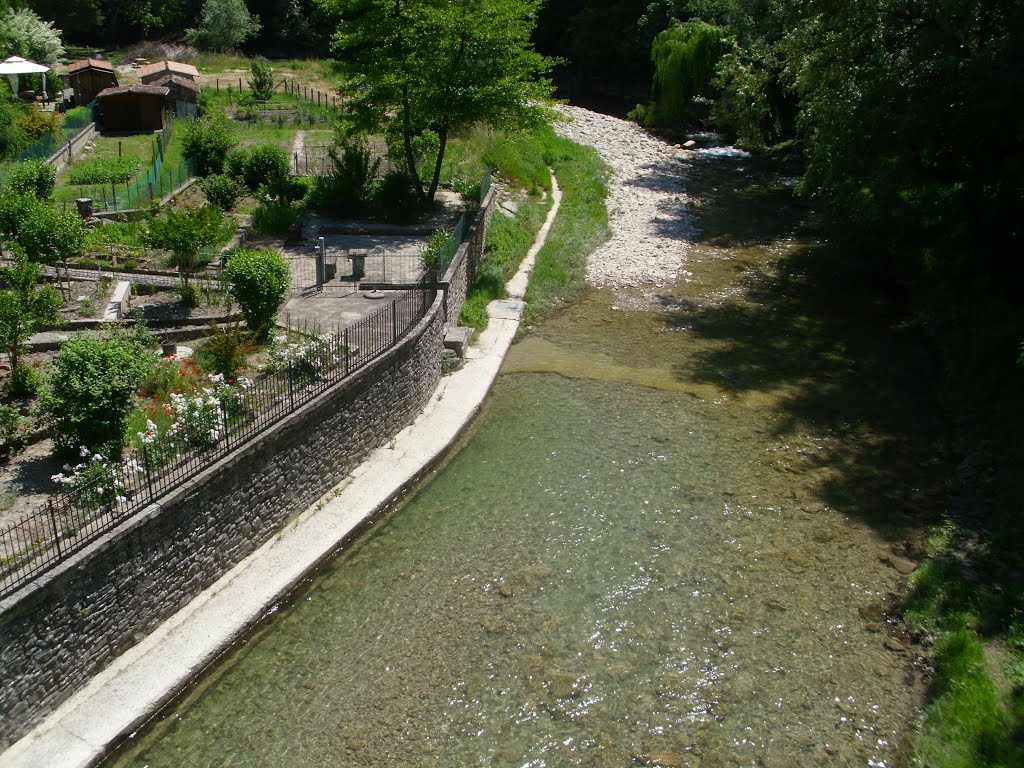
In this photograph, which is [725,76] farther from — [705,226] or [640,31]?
[640,31]

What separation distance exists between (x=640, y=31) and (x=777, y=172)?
68.7ft

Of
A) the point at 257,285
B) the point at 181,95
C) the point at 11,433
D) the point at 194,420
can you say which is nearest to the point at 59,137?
the point at 181,95

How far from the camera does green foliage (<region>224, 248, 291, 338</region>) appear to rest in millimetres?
16375

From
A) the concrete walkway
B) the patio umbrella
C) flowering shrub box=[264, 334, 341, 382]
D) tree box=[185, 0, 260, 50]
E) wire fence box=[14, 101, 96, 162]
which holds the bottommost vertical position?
the concrete walkway

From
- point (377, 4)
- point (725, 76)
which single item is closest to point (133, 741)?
point (377, 4)

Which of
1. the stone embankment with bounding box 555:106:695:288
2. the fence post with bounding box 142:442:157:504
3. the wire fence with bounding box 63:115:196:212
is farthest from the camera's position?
the stone embankment with bounding box 555:106:695:288

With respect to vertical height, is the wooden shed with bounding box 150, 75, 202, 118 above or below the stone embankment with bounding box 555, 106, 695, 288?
above

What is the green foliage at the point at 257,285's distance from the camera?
16.4m

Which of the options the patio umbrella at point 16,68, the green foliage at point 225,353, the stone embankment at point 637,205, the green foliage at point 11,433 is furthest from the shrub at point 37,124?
the green foliage at point 11,433

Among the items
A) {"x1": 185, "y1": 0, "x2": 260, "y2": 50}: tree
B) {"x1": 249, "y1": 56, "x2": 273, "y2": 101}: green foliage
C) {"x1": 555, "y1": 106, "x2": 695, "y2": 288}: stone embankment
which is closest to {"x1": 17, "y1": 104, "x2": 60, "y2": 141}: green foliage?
{"x1": 249, "y1": 56, "x2": 273, "y2": 101}: green foliage

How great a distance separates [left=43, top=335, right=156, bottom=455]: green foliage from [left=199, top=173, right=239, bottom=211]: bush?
45.6 feet

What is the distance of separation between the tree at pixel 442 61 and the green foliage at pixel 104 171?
25.7 ft

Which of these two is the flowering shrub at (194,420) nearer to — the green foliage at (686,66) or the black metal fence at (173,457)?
the black metal fence at (173,457)

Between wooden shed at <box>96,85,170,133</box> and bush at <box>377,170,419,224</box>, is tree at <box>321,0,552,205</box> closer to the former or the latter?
bush at <box>377,170,419,224</box>
